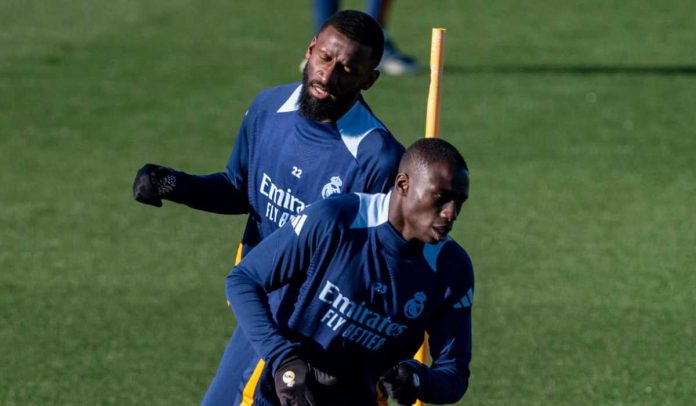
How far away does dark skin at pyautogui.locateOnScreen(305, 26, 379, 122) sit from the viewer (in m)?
6.02

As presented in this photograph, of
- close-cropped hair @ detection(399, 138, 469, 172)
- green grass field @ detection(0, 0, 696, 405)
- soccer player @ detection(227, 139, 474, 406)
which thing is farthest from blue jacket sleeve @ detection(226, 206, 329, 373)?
green grass field @ detection(0, 0, 696, 405)

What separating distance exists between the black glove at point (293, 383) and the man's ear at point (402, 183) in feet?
2.37

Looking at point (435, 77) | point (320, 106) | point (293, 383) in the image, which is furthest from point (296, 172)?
point (293, 383)

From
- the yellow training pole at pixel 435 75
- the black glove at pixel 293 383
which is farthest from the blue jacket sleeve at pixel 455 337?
the yellow training pole at pixel 435 75

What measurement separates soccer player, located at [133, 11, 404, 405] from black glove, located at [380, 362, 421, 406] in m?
0.95

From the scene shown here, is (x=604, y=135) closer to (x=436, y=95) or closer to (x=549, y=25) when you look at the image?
(x=549, y=25)

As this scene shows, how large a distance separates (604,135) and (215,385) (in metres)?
8.16

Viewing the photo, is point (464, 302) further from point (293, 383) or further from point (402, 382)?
point (293, 383)

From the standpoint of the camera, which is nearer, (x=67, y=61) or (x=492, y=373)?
(x=492, y=373)

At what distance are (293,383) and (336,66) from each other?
4.67 ft

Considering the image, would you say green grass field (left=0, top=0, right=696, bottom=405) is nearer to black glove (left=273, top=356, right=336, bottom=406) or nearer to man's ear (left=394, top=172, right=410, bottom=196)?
black glove (left=273, top=356, right=336, bottom=406)

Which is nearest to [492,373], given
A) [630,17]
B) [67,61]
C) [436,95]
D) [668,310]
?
[668,310]

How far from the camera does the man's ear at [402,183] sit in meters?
5.45

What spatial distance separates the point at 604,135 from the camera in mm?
13758
